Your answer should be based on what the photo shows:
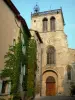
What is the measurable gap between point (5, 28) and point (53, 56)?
17115 mm

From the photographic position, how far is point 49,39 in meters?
32.9

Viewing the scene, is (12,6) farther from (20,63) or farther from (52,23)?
(52,23)

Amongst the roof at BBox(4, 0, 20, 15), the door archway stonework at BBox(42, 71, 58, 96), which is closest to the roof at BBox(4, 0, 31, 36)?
the roof at BBox(4, 0, 20, 15)

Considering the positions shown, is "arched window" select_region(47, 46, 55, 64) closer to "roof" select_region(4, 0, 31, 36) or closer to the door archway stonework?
the door archway stonework

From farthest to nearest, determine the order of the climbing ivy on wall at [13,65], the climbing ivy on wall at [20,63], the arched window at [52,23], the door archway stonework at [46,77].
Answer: the arched window at [52,23] → the door archway stonework at [46,77] → the climbing ivy on wall at [20,63] → the climbing ivy on wall at [13,65]

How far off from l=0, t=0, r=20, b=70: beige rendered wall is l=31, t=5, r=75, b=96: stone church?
12195 mm

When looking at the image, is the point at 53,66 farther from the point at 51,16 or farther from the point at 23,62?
the point at 23,62

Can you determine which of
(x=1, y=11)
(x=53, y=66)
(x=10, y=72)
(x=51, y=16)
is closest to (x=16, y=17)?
(x=1, y=11)

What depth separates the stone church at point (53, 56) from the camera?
3019 cm

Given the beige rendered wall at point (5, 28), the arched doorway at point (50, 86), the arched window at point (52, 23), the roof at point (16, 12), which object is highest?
the arched window at point (52, 23)

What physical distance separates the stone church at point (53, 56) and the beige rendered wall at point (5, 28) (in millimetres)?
12195

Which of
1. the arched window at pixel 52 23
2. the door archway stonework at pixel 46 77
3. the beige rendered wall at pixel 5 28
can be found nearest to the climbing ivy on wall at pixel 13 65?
the beige rendered wall at pixel 5 28

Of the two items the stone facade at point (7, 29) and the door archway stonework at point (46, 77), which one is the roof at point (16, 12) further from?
the door archway stonework at point (46, 77)

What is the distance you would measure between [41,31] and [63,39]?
373 centimetres
